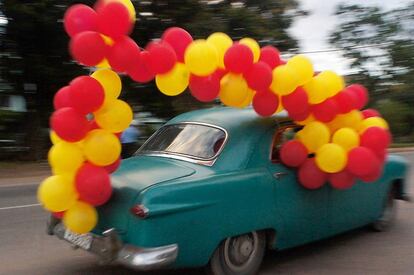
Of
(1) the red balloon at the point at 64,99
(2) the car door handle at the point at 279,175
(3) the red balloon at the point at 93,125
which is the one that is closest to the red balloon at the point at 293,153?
(2) the car door handle at the point at 279,175

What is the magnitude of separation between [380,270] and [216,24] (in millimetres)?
12959

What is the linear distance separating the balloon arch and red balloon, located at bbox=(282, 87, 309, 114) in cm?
1

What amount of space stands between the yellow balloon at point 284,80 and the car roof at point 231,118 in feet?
1.60

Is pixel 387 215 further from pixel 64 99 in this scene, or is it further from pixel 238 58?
pixel 64 99

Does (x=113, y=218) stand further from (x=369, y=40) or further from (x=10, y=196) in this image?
(x=369, y=40)

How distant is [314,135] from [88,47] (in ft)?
7.86

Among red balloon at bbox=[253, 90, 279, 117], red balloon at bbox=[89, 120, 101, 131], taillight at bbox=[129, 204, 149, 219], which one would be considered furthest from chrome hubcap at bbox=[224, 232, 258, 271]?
red balloon at bbox=[89, 120, 101, 131]

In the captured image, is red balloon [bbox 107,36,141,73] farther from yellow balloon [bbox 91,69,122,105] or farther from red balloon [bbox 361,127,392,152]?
red balloon [bbox 361,127,392,152]

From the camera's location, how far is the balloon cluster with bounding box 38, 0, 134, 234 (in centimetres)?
427

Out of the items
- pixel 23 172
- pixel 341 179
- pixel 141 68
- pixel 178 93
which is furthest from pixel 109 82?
pixel 23 172

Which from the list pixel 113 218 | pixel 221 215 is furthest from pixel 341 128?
pixel 113 218

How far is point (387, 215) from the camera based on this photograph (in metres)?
6.85

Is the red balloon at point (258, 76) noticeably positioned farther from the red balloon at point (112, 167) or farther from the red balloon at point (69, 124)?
the red balloon at point (69, 124)

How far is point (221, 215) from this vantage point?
14.9 feet
